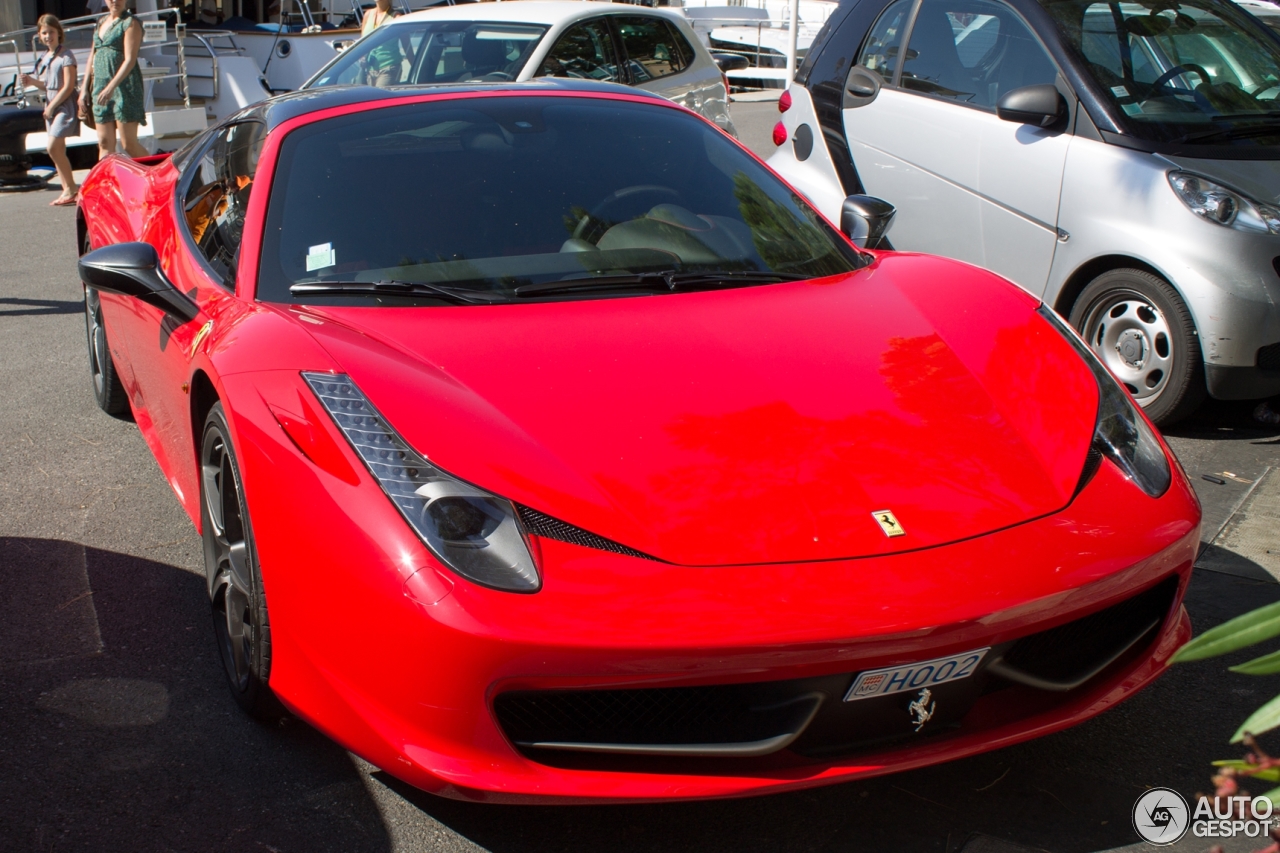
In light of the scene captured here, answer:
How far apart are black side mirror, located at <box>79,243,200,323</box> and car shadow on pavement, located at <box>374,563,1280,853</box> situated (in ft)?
4.55

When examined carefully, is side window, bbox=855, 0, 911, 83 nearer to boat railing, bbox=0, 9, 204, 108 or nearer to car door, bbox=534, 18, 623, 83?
car door, bbox=534, 18, 623, 83

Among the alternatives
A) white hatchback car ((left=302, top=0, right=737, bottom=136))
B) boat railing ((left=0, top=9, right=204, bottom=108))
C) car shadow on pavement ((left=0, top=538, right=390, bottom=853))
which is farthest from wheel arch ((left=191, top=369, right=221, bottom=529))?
boat railing ((left=0, top=9, right=204, bottom=108))

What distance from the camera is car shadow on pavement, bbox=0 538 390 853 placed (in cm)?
232

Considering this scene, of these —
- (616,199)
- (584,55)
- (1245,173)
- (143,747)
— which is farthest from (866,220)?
(584,55)

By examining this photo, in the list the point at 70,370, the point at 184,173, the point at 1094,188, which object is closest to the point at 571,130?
the point at 184,173

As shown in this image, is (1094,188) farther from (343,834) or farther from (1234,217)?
(343,834)

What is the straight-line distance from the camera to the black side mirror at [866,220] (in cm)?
377

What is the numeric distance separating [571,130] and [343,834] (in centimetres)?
200

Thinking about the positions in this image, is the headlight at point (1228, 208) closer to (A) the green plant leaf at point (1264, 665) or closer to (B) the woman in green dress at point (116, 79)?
(A) the green plant leaf at point (1264, 665)

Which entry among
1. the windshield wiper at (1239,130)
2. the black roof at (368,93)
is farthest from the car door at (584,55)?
the black roof at (368,93)

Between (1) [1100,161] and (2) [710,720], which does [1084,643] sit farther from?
(1) [1100,161]

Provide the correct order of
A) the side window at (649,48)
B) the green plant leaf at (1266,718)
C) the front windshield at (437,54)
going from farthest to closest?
the side window at (649,48), the front windshield at (437,54), the green plant leaf at (1266,718)

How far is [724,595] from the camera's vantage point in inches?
81.2

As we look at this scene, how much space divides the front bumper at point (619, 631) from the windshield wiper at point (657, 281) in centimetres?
85
